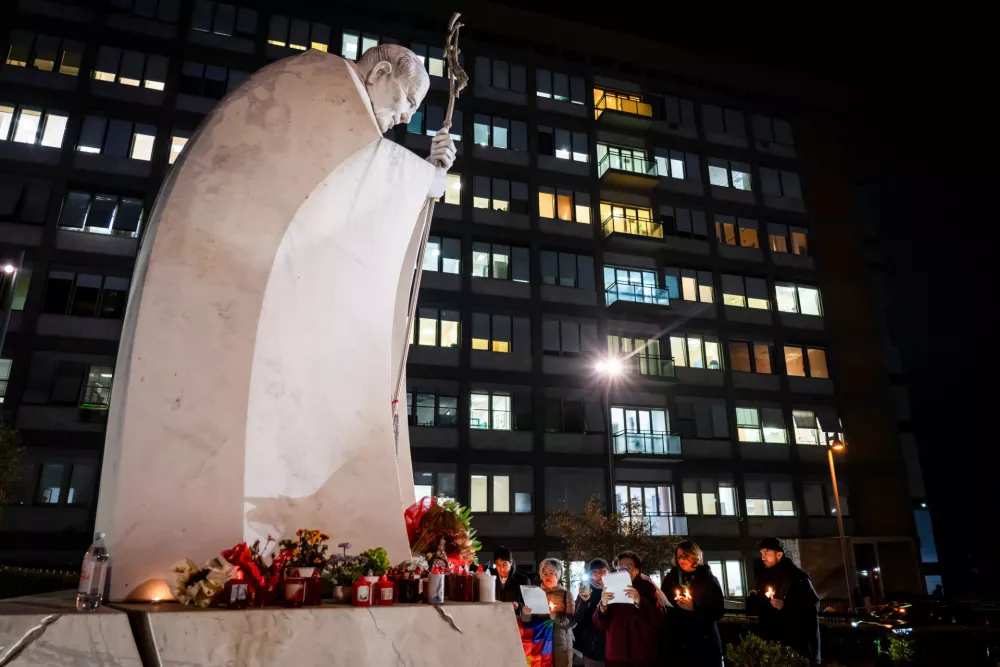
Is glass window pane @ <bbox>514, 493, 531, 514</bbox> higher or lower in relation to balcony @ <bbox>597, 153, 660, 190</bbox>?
lower

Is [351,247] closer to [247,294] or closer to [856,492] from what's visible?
[247,294]

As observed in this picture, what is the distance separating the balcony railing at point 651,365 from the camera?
31094 mm

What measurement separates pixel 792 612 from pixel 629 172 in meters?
29.9

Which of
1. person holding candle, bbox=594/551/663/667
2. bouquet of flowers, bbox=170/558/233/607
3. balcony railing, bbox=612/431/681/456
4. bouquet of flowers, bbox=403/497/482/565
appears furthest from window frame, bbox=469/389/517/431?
bouquet of flowers, bbox=170/558/233/607

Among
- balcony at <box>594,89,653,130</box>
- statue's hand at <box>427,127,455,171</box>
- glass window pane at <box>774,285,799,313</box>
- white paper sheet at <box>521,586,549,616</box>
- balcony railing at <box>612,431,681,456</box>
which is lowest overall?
white paper sheet at <box>521,586,549,616</box>

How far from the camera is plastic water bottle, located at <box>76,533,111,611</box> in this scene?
10.1 ft

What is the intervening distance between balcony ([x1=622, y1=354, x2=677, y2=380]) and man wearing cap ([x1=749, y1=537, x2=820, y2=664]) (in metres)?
24.7

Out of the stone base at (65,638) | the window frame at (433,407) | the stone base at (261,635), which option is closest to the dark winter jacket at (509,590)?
the stone base at (261,635)

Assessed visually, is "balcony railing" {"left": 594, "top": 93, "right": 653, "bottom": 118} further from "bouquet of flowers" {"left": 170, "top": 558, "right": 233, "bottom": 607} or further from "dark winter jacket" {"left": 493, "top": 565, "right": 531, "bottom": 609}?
"bouquet of flowers" {"left": 170, "top": 558, "right": 233, "bottom": 607}

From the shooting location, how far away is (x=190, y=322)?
3773 mm

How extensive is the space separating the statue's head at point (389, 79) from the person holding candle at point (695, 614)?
455 cm

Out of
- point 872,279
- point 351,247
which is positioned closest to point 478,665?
point 351,247

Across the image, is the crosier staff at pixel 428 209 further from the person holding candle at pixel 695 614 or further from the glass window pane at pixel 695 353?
the glass window pane at pixel 695 353

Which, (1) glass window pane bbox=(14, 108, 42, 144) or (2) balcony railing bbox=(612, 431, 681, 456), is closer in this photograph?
(1) glass window pane bbox=(14, 108, 42, 144)
